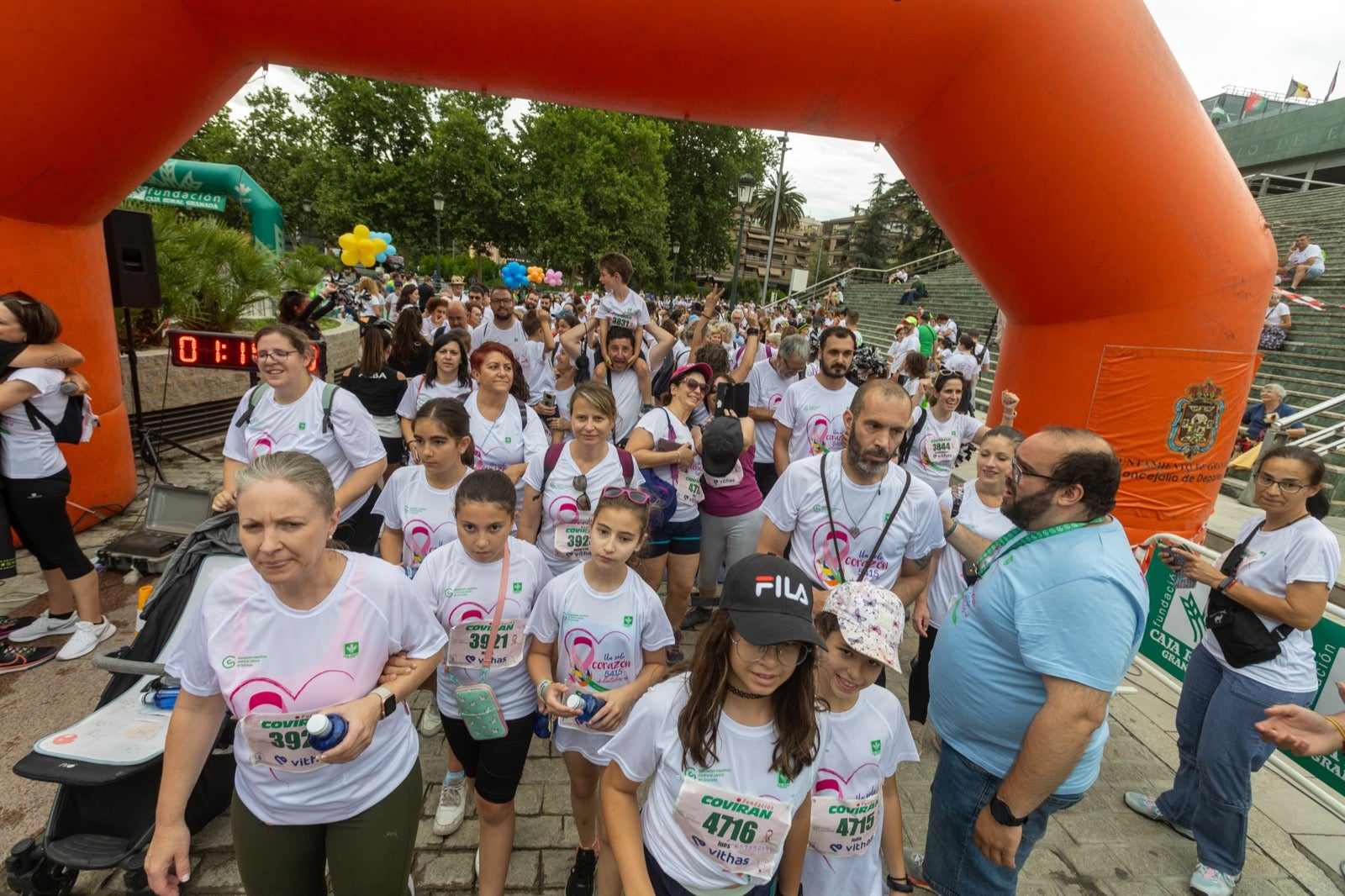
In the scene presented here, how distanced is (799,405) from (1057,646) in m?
2.94

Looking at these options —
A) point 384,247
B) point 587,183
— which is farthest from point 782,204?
point 384,247

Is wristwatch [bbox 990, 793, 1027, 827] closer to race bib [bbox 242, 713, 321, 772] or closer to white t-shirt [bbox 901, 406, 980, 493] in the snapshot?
race bib [bbox 242, 713, 321, 772]

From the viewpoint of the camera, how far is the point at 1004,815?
6.35 ft

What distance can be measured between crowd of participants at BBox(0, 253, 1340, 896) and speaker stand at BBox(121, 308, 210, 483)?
2.74 m

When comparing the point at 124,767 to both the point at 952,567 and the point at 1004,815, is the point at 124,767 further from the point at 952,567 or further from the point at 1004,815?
the point at 952,567

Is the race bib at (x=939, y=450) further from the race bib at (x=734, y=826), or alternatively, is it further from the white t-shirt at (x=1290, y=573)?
the race bib at (x=734, y=826)

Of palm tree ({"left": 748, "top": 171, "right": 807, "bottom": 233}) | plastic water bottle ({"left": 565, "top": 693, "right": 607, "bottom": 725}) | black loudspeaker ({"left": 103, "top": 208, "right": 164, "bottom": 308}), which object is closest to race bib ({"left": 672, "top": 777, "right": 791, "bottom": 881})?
plastic water bottle ({"left": 565, "top": 693, "right": 607, "bottom": 725})

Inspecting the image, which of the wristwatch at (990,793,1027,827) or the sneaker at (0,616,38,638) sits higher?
the wristwatch at (990,793,1027,827)

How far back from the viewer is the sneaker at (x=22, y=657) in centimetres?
368

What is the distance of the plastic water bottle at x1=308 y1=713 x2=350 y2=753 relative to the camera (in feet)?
5.24

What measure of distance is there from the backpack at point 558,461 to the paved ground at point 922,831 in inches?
60.1

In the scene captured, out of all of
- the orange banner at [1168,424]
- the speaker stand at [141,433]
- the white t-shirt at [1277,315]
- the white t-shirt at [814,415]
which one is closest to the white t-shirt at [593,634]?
the white t-shirt at [814,415]

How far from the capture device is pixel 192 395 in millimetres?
7785

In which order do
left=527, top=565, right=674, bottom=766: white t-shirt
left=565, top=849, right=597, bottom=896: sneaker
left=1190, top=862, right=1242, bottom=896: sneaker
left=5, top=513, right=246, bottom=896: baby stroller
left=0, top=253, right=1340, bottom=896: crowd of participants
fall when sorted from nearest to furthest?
left=0, top=253, right=1340, bottom=896: crowd of participants
left=5, top=513, right=246, bottom=896: baby stroller
left=527, top=565, right=674, bottom=766: white t-shirt
left=565, top=849, right=597, bottom=896: sneaker
left=1190, top=862, right=1242, bottom=896: sneaker
